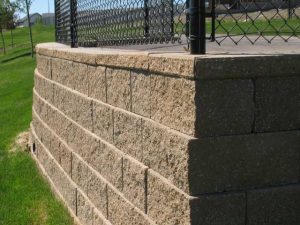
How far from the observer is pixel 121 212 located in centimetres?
403

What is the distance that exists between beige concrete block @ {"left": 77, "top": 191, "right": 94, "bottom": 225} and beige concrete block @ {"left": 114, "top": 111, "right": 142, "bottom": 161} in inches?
39.3

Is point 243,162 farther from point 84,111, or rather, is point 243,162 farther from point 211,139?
point 84,111

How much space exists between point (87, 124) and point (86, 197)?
0.65 meters

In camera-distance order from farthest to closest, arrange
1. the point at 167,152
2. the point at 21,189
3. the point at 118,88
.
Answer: the point at 21,189, the point at 118,88, the point at 167,152

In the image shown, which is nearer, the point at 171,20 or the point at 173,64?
the point at 173,64

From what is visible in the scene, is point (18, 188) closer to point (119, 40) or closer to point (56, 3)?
point (119, 40)

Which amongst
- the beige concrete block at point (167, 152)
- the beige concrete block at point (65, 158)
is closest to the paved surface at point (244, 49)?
the beige concrete block at point (167, 152)

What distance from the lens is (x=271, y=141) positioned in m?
3.03

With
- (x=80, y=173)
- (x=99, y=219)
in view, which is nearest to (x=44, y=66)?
(x=80, y=173)

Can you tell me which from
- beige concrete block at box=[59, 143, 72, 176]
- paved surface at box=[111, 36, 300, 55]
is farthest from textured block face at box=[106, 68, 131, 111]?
beige concrete block at box=[59, 143, 72, 176]

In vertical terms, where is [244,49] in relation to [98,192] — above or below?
above

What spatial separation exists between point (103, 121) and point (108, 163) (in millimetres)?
346

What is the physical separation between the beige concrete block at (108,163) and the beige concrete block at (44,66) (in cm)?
249

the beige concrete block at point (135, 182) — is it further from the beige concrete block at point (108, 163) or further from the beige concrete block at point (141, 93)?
the beige concrete block at point (141, 93)
